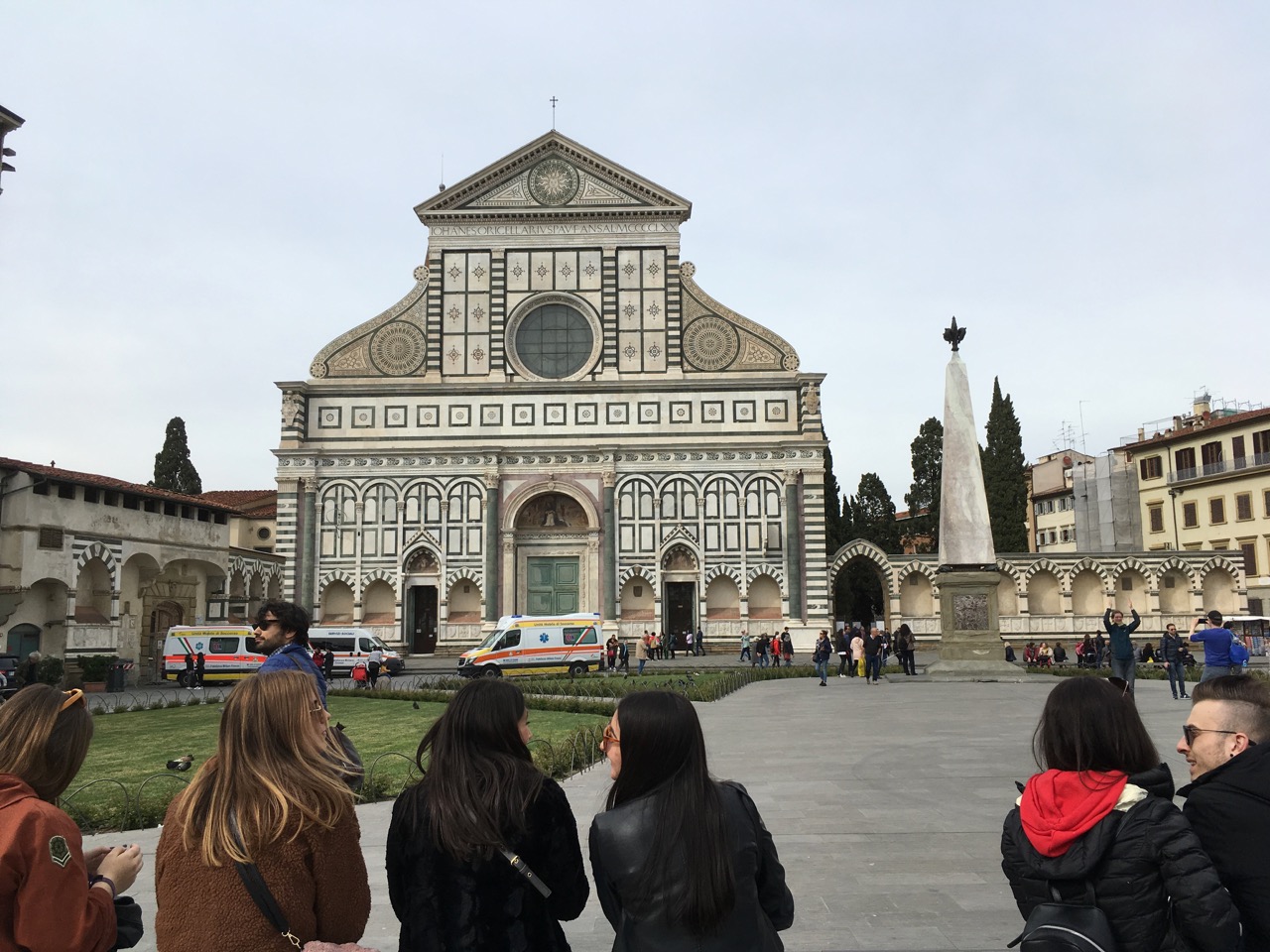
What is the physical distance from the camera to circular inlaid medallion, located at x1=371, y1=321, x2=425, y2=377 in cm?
4225

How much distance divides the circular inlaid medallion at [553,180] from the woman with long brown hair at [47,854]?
1632 inches

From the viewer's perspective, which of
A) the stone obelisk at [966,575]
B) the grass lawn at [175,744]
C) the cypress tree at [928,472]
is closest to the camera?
the grass lawn at [175,744]

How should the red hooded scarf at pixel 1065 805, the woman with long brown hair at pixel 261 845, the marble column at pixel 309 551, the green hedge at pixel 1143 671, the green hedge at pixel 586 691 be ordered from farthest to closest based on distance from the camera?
the marble column at pixel 309 551 < the green hedge at pixel 1143 671 < the green hedge at pixel 586 691 < the red hooded scarf at pixel 1065 805 < the woman with long brown hair at pixel 261 845

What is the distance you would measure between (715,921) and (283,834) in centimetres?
137

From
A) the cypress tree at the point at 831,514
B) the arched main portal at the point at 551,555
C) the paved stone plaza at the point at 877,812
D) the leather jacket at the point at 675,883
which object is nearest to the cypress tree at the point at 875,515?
the cypress tree at the point at 831,514

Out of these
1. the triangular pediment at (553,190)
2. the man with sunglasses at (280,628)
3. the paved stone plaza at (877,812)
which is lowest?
the paved stone plaza at (877,812)

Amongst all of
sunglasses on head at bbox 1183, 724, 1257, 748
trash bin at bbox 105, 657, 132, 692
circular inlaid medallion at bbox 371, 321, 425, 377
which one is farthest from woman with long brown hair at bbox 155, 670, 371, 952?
circular inlaid medallion at bbox 371, 321, 425, 377

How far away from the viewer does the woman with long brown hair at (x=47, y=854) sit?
9.62 ft

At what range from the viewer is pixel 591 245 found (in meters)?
42.8

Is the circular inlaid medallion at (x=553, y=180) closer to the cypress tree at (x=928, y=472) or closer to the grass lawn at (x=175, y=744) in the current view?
the cypress tree at (x=928, y=472)

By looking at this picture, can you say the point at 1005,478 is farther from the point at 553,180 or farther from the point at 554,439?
the point at 553,180

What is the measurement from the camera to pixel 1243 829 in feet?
10.7

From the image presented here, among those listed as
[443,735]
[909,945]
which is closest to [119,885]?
[443,735]

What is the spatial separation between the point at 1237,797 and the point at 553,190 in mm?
42140
